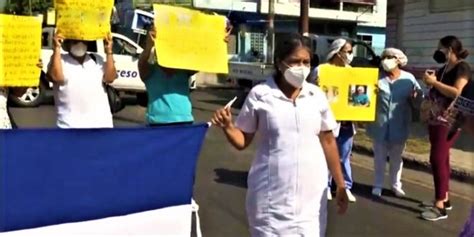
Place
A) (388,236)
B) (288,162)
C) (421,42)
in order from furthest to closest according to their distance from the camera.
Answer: (421,42), (388,236), (288,162)

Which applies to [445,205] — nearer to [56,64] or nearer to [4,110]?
[56,64]

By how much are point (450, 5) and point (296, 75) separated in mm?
14821

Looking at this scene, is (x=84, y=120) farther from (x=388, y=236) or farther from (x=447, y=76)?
(x=447, y=76)

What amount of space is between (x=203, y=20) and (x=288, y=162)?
1.66 meters

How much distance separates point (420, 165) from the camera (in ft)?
31.2

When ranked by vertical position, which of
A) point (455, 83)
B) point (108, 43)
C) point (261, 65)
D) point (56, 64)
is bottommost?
point (261, 65)

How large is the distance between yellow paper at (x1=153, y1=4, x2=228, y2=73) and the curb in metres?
4.87

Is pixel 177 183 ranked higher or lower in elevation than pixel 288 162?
lower

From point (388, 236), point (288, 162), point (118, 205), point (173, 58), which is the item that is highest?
point (173, 58)

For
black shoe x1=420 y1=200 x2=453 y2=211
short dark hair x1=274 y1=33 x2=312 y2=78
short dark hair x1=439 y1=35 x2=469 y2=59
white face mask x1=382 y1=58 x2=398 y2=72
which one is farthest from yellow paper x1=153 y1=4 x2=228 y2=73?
black shoe x1=420 y1=200 x2=453 y2=211

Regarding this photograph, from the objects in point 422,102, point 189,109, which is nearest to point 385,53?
point 422,102

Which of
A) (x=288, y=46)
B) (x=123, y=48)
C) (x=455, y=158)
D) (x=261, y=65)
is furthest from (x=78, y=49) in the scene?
(x=261, y=65)

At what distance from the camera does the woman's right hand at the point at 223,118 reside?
367cm

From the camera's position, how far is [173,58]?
15.9ft
